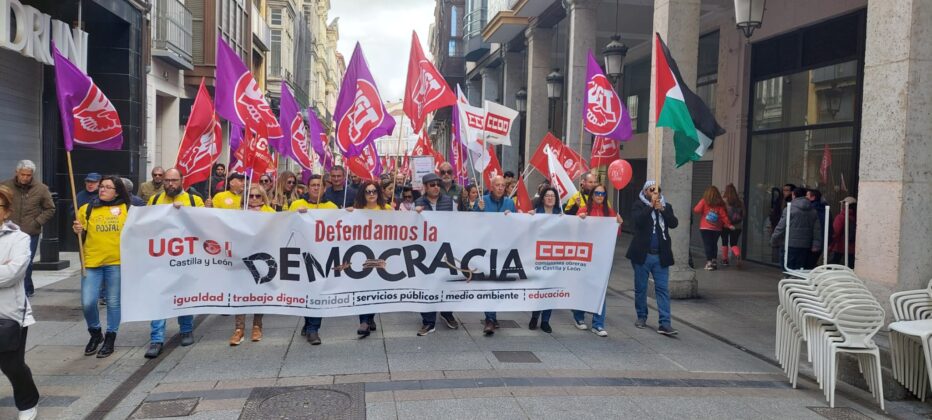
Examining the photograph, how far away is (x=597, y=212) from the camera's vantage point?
845 cm

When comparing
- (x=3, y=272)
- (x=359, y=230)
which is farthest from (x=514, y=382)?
(x=3, y=272)

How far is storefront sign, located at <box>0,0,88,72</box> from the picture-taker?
35.8ft

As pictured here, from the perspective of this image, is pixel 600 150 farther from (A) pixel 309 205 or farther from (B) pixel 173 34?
(B) pixel 173 34

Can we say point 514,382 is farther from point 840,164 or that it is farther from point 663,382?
point 840,164

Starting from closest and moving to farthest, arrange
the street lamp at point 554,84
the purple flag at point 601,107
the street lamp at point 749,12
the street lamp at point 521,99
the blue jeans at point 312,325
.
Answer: the blue jeans at point 312,325 < the street lamp at point 749,12 < the purple flag at point 601,107 < the street lamp at point 554,84 < the street lamp at point 521,99

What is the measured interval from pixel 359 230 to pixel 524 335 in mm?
2223

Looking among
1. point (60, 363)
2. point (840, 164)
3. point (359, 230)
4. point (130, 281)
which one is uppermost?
point (840, 164)

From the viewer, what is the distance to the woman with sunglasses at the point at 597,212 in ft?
27.1

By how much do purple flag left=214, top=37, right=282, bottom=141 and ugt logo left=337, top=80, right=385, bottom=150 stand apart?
0.92m

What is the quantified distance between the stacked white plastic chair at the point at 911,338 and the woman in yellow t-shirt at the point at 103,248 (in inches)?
270

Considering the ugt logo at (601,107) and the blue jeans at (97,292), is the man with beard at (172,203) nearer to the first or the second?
the blue jeans at (97,292)

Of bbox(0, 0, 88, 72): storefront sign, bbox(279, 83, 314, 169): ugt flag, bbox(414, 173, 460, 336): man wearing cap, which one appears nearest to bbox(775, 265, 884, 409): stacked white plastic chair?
bbox(414, 173, 460, 336): man wearing cap

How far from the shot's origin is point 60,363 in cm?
662

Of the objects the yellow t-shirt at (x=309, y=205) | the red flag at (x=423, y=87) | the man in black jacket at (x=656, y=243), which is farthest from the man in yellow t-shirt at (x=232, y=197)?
the man in black jacket at (x=656, y=243)
